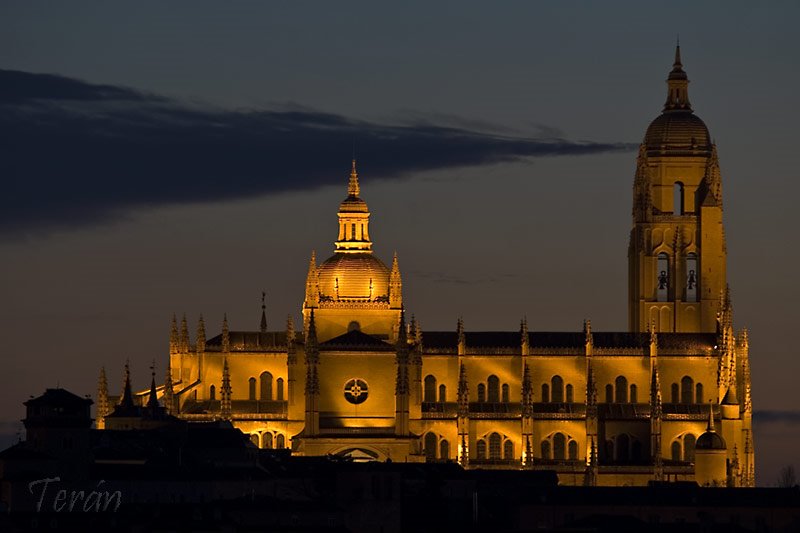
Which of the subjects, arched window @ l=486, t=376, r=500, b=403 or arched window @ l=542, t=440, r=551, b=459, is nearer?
arched window @ l=542, t=440, r=551, b=459

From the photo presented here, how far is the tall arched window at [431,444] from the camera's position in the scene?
186875 mm

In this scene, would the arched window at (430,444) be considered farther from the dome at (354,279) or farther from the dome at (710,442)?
the dome at (710,442)

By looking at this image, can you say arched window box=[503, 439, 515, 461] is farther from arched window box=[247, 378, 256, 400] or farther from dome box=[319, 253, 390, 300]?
arched window box=[247, 378, 256, 400]

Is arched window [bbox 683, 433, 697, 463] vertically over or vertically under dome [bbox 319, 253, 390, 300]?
under

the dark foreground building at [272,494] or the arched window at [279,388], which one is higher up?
the arched window at [279,388]

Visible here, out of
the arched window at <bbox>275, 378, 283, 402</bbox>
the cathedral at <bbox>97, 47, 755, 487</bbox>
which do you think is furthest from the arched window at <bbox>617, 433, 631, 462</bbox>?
the arched window at <bbox>275, 378, 283, 402</bbox>

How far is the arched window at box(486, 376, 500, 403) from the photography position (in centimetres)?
19138

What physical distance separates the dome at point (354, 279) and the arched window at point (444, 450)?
10.2 metres

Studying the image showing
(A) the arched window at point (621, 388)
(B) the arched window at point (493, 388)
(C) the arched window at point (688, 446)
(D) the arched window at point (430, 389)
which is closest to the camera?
(C) the arched window at point (688, 446)

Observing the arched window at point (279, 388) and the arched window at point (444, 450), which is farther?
the arched window at point (279, 388)

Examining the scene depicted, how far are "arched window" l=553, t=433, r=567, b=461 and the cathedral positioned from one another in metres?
0.05

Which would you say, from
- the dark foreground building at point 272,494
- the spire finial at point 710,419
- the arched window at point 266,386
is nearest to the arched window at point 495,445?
the spire finial at point 710,419

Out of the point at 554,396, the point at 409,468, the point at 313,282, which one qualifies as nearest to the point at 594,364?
the point at 554,396

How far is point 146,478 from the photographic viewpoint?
145500 mm
